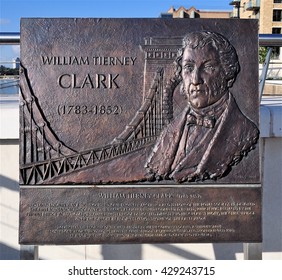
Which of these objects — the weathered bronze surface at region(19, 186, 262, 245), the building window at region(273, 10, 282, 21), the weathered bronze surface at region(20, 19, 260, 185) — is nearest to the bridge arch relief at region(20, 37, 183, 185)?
the weathered bronze surface at region(20, 19, 260, 185)

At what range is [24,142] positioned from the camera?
3.05 metres

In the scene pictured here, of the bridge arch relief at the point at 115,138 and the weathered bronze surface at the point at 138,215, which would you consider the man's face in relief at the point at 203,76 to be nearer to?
the bridge arch relief at the point at 115,138

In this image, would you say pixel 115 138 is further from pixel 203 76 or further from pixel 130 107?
pixel 203 76

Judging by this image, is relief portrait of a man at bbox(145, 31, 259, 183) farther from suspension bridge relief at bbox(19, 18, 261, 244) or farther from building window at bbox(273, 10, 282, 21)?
building window at bbox(273, 10, 282, 21)

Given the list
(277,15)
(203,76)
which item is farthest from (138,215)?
(277,15)

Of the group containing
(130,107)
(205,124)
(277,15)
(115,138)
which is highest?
(277,15)

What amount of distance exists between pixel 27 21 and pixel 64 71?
0.43 meters

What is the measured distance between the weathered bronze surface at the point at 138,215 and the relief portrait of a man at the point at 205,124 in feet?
0.52

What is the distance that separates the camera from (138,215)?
10.1 ft

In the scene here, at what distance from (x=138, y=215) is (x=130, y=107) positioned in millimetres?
772
